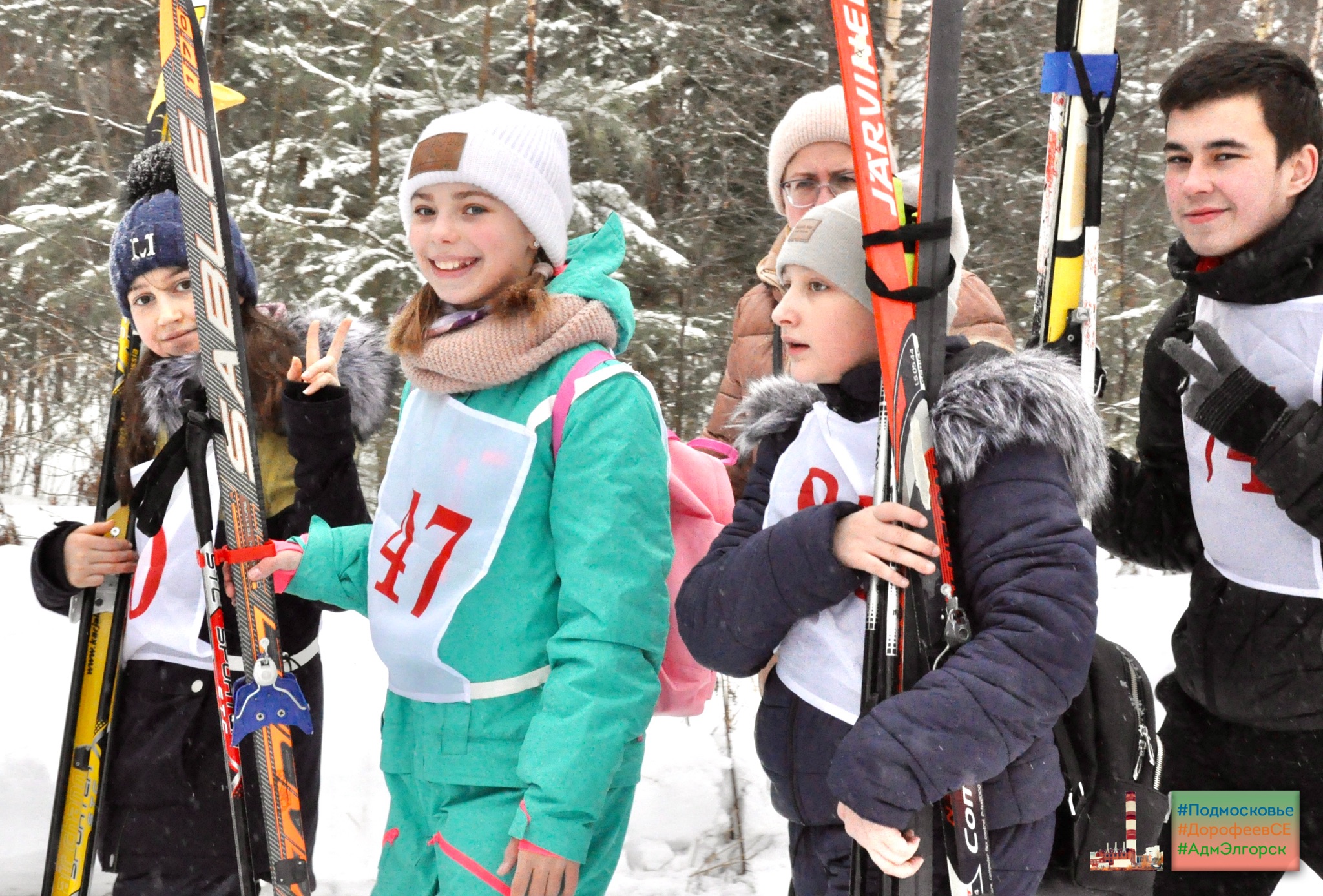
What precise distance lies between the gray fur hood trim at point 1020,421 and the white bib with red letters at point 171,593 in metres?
1.64

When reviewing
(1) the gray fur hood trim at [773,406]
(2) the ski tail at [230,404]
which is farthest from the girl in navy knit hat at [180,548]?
(1) the gray fur hood trim at [773,406]

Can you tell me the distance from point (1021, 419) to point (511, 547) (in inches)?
35.3

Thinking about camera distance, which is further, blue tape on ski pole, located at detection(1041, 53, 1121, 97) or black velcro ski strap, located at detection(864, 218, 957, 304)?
blue tape on ski pole, located at detection(1041, 53, 1121, 97)

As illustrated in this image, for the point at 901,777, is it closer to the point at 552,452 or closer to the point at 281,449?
the point at 552,452

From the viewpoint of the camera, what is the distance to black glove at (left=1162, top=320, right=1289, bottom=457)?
2.03 meters

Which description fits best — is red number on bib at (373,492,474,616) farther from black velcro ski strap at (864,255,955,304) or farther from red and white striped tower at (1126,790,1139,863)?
red and white striped tower at (1126,790,1139,863)

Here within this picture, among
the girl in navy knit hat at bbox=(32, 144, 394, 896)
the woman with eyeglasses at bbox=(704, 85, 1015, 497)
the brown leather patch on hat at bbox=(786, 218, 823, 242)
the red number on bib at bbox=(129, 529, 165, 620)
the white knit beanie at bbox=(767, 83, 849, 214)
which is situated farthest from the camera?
the white knit beanie at bbox=(767, 83, 849, 214)

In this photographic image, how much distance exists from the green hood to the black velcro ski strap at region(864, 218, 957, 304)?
0.55 m

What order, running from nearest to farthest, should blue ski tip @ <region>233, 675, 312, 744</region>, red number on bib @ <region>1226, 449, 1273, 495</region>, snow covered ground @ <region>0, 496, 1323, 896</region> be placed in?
red number on bib @ <region>1226, 449, 1273, 495</region>
blue ski tip @ <region>233, 675, 312, 744</region>
snow covered ground @ <region>0, 496, 1323, 896</region>

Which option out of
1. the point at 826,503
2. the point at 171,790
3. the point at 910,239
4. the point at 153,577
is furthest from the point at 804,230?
the point at 171,790

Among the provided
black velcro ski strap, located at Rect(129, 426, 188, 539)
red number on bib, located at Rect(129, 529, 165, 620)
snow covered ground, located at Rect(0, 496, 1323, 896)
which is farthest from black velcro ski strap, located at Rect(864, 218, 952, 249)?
snow covered ground, located at Rect(0, 496, 1323, 896)

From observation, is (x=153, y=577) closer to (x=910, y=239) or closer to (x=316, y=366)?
(x=316, y=366)

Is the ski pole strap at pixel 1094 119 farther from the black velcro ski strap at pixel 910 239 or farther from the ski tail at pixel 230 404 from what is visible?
the ski tail at pixel 230 404

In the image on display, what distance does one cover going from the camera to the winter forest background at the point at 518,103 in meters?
7.21
